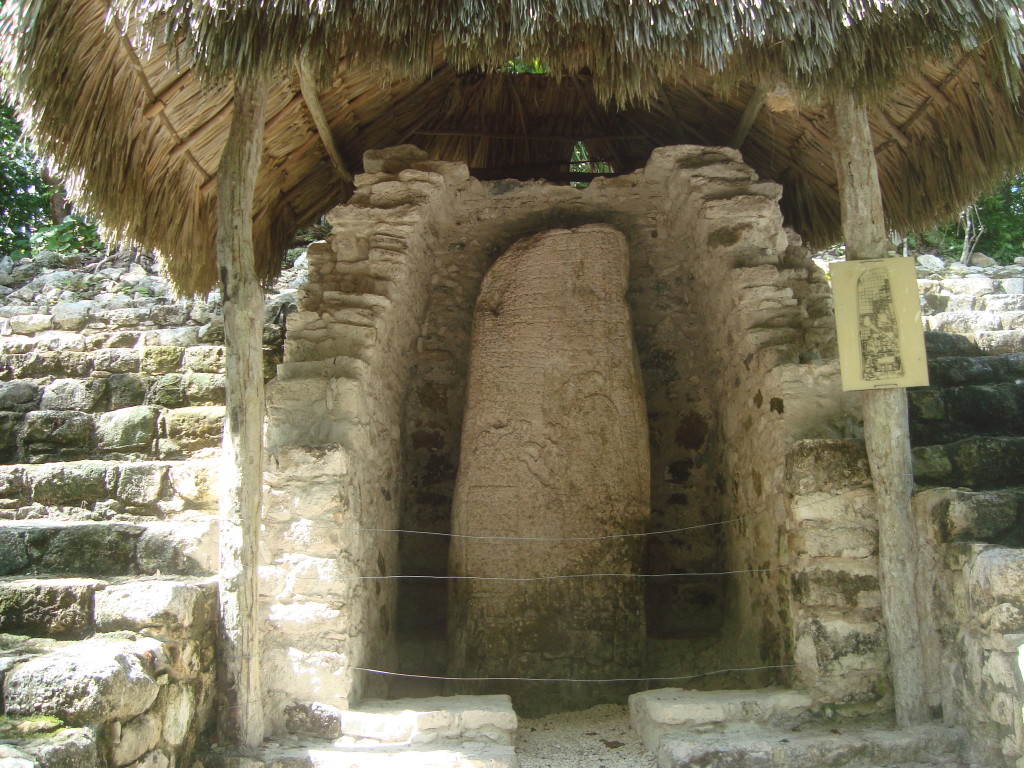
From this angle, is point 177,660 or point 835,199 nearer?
point 177,660

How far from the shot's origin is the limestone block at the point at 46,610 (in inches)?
124

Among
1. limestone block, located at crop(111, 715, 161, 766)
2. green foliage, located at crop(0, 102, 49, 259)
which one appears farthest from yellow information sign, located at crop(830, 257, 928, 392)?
green foliage, located at crop(0, 102, 49, 259)

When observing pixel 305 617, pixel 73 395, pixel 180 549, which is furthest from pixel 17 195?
pixel 305 617

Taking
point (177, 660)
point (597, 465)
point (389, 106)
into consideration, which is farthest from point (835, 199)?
point (177, 660)

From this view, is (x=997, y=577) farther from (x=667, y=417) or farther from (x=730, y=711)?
(x=667, y=417)

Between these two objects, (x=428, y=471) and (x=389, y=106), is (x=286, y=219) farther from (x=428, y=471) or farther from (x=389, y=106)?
(x=428, y=471)

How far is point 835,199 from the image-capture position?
5113mm

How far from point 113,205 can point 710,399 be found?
312 centimetres

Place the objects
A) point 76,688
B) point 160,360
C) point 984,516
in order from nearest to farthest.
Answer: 1. point 76,688
2. point 984,516
3. point 160,360

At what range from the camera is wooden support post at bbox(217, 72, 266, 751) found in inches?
129

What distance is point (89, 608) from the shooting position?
126 inches

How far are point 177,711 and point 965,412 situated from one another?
3597 millimetres

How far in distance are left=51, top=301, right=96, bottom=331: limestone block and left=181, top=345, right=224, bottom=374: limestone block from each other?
3.24 feet

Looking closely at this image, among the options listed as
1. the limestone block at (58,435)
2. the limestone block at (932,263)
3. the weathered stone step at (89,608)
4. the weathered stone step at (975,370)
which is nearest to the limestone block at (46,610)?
the weathered stone step at (89,608)
